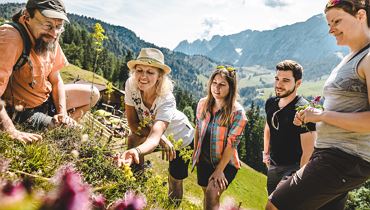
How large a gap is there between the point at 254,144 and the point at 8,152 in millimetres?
87622

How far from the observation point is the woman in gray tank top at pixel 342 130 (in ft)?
9.03

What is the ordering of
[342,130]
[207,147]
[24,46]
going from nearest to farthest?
[342,130], [24,46], [207,147]

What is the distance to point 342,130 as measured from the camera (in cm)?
287

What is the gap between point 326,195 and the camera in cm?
284

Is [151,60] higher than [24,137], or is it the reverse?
[151,60]

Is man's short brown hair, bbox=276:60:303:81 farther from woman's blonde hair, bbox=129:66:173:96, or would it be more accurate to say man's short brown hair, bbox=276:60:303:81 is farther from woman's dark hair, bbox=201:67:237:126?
woman's blonde hair, bbox=129:66:173:96

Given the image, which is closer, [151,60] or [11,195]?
[11,195]

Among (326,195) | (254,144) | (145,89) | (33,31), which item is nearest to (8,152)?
(33,31)

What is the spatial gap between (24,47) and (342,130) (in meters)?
3.27

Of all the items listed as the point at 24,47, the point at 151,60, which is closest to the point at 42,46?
the point at 24,47

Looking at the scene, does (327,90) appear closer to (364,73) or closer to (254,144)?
(364,73)

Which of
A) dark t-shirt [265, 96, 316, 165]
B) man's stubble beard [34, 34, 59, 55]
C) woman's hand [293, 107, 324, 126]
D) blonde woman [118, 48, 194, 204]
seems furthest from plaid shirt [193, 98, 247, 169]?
man's stubble beard [34, 34, 59, 55]

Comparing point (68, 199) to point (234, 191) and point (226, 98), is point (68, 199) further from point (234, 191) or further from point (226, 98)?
point (234, 191)

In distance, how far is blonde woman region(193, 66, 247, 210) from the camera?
467 cm
